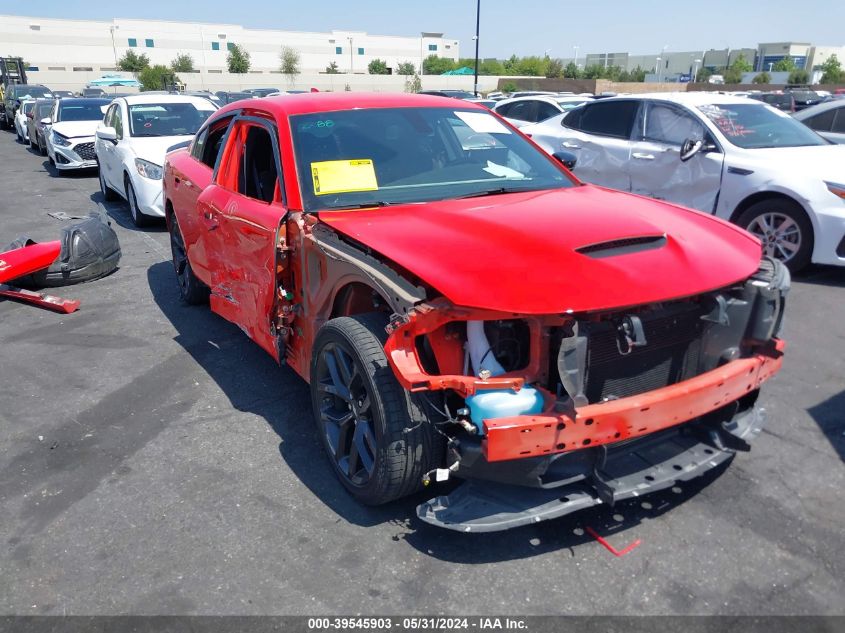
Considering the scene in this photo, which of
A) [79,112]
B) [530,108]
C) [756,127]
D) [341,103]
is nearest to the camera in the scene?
[341,103]

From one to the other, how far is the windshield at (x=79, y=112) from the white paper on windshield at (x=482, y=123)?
13838mm

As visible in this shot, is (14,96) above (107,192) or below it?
above

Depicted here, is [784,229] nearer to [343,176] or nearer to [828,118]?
[828,118]

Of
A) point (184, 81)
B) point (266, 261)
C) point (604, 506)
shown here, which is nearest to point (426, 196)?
point (266, 261)

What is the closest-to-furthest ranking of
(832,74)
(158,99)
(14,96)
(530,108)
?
1. (158,99)
2. (530,108)
3. (14,96)
4. (832,74)

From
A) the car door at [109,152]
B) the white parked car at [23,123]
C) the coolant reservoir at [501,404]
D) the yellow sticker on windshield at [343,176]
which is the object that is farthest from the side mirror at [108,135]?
the white parked car at [23,123]

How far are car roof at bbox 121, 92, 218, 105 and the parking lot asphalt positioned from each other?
713 centimetres

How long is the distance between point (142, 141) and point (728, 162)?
7.64 meters

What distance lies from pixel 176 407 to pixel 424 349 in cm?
212

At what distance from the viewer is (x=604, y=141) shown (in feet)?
27.3

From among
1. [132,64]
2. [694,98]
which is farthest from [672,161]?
[132,64]

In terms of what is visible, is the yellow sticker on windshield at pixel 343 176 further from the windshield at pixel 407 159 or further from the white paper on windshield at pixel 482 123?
the white paper on windshield at pixel 482 123

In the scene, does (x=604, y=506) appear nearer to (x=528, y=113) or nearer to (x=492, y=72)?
(x=528, y=113)

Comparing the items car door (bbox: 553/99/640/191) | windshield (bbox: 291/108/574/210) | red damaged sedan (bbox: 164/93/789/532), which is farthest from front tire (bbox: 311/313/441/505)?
car door (bbox: 553/99/640/191)
